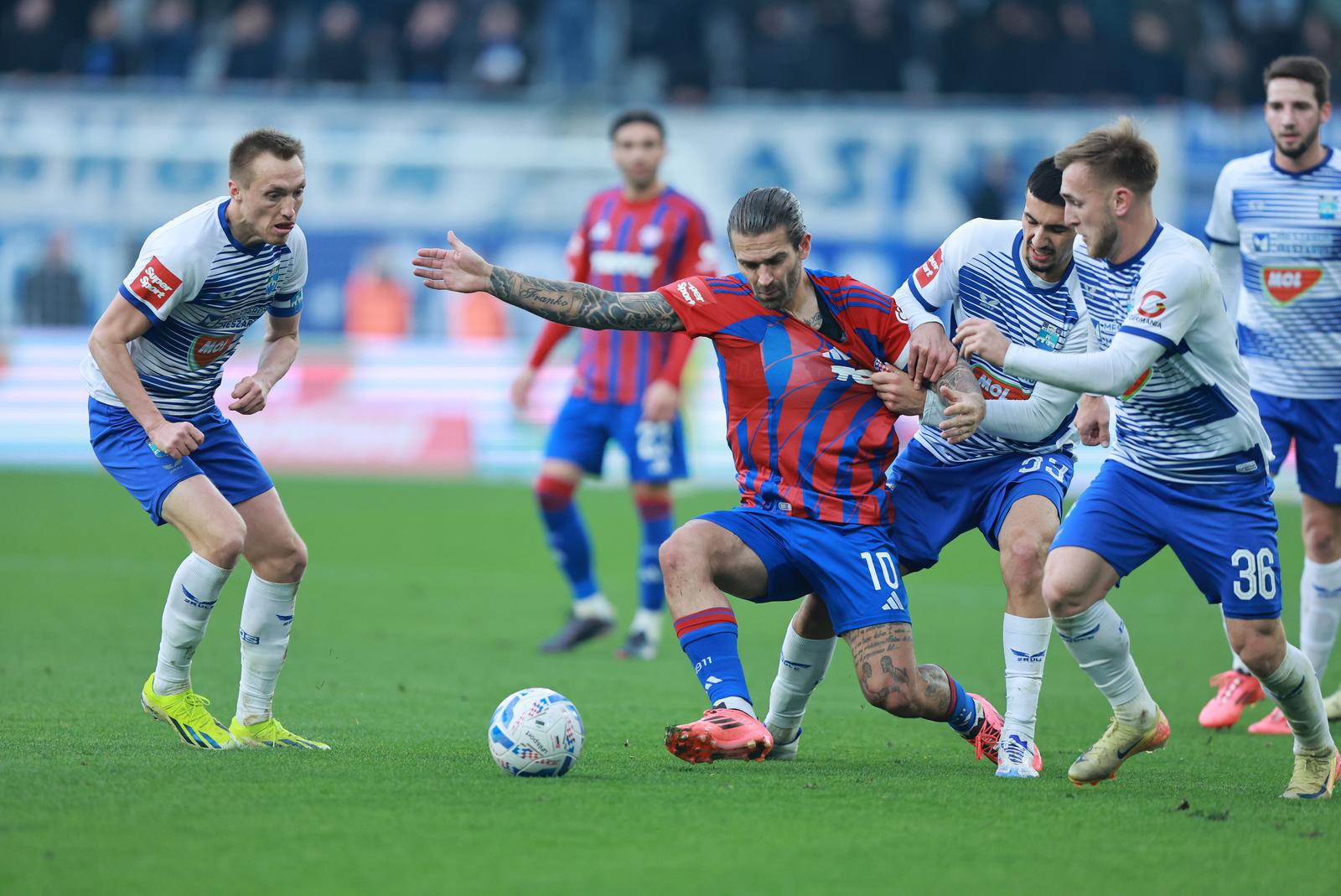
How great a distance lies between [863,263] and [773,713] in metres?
13.6

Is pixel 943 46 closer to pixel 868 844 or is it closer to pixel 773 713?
pixel 773 713

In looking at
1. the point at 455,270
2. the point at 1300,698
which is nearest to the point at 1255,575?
the point at 1300,698

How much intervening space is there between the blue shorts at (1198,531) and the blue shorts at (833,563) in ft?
1.99

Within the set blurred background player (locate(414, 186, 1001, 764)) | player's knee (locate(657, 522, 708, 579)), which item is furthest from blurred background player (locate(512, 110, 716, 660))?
player's knee (locate(657, 522, 708, 579))

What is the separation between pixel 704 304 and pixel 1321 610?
10.9 ft

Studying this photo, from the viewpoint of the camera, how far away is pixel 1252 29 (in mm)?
21500

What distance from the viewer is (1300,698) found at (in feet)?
17.0

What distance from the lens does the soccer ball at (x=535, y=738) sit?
199 inches

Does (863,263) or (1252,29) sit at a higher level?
(1252,29)

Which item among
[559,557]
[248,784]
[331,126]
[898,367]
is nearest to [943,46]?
[331,126]

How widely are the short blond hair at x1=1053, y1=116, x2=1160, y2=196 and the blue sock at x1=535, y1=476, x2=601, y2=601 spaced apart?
453 cm

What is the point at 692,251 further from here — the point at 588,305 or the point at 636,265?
the point at 588,305

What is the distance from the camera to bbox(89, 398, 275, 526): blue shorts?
226 inches

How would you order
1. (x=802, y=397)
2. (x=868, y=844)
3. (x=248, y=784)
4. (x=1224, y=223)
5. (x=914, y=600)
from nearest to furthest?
(x=868, y=844), (x=248, y=784), (x=802, y=397), (x=1224, y=223), (x=914, y=600)
